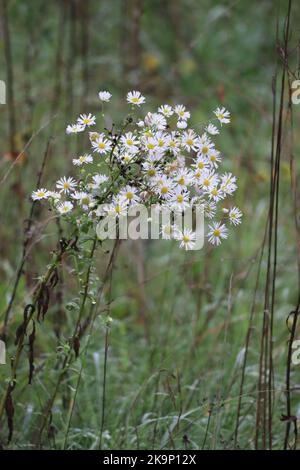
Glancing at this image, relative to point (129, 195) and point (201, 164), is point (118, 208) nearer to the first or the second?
point (129, 195)

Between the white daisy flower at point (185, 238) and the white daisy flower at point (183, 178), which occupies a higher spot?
the white daisy flower at point (183, 178)

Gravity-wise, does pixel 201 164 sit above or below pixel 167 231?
above

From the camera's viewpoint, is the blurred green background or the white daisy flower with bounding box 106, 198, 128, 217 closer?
the white daisy flower with bounding box 106, 198, 128, 217

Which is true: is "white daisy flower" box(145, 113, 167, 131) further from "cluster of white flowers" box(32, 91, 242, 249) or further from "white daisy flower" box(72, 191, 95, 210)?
"white daisy flower" box(72, 191, 95, 210)

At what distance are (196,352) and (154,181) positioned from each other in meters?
1.24

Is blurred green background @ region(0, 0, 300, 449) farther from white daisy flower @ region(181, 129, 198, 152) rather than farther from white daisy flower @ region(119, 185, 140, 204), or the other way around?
white daisy flower @ region(181, 129, 198, 152)

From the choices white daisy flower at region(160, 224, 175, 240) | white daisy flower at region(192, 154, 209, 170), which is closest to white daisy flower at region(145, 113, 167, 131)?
white daisy flower at region(192, 154, 209, 170)

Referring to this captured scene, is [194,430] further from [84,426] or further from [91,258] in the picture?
[91,258]

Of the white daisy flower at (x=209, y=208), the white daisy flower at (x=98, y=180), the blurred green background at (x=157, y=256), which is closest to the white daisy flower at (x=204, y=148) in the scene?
the white daisy flower at (x=209, y=208)

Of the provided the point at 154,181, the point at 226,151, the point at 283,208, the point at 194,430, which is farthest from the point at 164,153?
the point at 226,151

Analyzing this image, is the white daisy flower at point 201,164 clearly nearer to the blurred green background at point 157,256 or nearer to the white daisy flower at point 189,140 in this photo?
the white daisy flower at point 189,140

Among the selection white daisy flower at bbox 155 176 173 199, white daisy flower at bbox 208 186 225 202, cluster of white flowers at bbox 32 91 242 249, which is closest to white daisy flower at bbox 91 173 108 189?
cluster of white flowers at bbox 32 91 242 249

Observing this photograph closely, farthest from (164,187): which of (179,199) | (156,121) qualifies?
(156,121)

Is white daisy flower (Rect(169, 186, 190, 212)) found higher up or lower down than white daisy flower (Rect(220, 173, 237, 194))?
lower down
